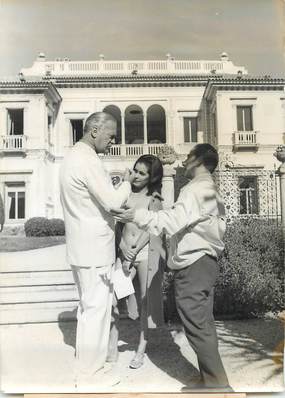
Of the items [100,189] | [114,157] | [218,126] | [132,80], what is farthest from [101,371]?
[218,126]

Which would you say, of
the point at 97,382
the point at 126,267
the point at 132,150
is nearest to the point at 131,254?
the point at 126,267

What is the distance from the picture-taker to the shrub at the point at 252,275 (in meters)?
4.36

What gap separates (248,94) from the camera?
4.50 metres

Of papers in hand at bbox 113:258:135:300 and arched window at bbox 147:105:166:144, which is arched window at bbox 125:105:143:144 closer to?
arched window at bbox 147:105:166:144

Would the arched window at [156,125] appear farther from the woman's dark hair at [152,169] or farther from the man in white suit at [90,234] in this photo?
the man in white suit at [90,234]

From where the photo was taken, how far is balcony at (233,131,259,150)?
160 inches

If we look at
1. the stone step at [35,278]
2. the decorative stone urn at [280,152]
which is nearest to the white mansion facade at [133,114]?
the decorative stone urn at [280,152]

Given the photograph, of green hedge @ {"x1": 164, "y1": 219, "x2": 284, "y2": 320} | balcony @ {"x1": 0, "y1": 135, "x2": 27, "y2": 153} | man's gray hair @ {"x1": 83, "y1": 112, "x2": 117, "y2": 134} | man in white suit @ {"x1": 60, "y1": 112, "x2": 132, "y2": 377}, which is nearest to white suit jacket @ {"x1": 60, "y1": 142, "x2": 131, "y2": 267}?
man in white suit @ {"x1": 60, "y1": 112, "x2": 132, "y2": 377}

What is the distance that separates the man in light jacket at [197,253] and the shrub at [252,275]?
203cm

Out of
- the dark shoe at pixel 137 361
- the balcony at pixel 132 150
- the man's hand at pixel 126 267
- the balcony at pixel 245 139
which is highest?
the balcony at pixel 245 139

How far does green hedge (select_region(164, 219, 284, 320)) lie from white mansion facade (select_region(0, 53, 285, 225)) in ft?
2.09

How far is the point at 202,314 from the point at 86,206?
96 centimetres

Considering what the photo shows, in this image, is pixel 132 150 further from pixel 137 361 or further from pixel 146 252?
pixel 137 361

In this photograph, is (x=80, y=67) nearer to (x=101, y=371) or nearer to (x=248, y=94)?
(x=248, y=94)
